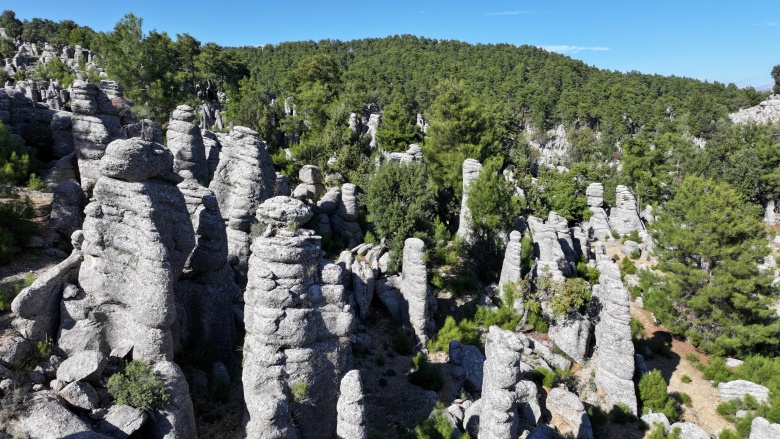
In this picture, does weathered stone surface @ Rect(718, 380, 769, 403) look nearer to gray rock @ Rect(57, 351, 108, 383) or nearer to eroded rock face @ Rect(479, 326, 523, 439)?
eroded rock face @ Rect(479, 326, 523, 439)

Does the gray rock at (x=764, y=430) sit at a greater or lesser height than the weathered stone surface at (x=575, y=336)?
lesser

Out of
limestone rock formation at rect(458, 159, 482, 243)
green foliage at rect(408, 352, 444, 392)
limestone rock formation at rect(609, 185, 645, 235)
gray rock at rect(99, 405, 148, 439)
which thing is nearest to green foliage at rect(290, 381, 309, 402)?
gray rock at rect(99, 405, 148, 439)

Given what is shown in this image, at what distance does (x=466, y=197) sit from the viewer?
28.1 metres

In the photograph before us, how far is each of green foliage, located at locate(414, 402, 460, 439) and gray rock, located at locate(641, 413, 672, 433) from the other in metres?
9.08

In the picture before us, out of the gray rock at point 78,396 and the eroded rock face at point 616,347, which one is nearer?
the gray rock at point 78,396

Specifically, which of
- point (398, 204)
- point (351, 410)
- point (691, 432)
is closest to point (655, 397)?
point (691, 432)

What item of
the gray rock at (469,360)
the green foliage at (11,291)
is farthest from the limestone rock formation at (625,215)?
the green foliage at (11,291)

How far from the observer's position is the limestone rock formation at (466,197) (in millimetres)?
27370

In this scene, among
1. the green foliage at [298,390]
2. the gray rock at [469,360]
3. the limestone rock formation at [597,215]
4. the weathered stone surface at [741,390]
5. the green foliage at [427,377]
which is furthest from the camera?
the limestone rock formation at [597,215]

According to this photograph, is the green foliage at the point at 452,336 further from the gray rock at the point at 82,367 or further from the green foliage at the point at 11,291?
the green foliage at the point at 11,291

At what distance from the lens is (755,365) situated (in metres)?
20.1

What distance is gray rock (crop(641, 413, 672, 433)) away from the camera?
1653 centimetres

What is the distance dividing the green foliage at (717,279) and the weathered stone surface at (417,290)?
14.5 metres

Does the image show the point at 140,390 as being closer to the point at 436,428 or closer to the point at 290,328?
the point at 290,328
